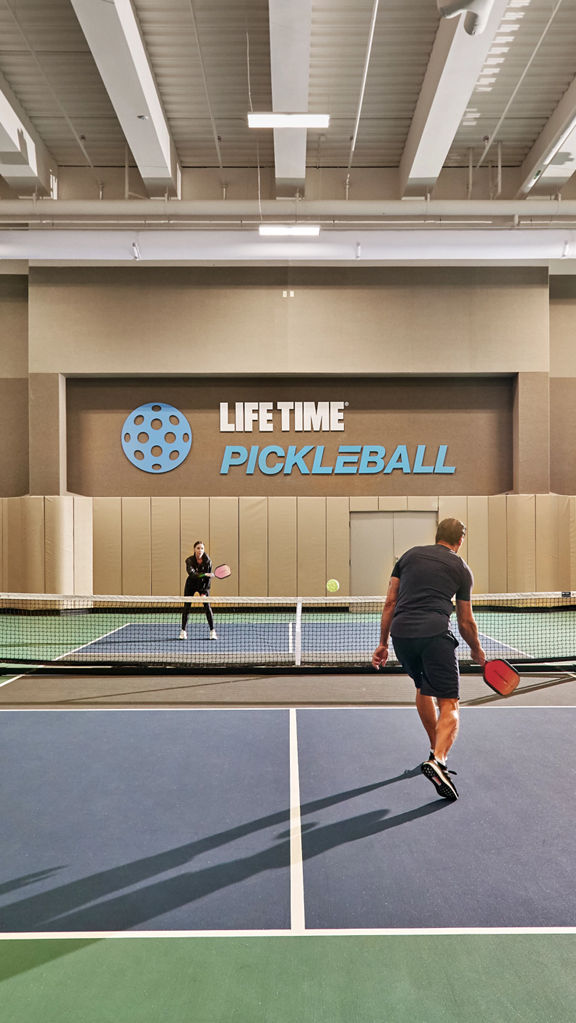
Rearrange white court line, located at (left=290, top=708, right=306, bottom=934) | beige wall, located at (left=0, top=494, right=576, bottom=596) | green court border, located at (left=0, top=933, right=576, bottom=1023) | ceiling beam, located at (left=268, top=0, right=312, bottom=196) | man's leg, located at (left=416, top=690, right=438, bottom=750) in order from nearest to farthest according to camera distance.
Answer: green court border, located at (left=0, top=933, right=576, bottom=1023)
white court line, located at (left=290, top=708, right=306, bottom=934)
man's leg, located at (left=416, top=690, right=438, bottom=750)
ceiling beam, located at (left=268, top=0, right=312, bottom=196)
beige wall, located at (left=0, top=494, right=576, bottom=596)

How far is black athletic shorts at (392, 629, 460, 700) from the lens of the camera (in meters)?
4.41

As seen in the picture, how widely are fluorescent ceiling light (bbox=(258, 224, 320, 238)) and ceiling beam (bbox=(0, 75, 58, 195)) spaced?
5.36 m

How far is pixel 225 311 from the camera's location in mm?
16562

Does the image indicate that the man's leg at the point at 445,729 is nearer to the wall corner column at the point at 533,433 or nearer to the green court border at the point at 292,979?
the green court border at the point at 292,979

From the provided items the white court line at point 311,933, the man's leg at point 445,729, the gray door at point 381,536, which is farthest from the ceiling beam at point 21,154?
the white court line at point 311,933

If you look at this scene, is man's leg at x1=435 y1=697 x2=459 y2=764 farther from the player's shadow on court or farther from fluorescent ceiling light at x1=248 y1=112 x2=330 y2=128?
fluorescent ceiling light at x1=248 y1=112 x2=330 y2=128

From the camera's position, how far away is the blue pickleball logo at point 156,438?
17.2 meters

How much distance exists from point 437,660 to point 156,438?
550 inches

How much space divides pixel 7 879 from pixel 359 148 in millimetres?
15709

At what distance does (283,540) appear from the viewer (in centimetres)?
1680

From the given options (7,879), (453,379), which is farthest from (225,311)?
(7,879)

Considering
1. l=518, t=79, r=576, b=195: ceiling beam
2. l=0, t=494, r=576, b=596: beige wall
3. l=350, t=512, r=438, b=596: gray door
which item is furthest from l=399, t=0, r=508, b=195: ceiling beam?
l=350, t=512, r=438, b=596: gray door

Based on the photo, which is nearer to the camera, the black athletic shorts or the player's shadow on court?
the player's shadow on court

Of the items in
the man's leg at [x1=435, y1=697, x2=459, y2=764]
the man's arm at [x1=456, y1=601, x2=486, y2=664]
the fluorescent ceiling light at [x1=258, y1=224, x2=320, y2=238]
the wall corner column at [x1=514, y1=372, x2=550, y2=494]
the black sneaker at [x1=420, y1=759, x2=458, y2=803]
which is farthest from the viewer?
the wall corner column at [x1=514, y1=372, x2=550, y2=494]
